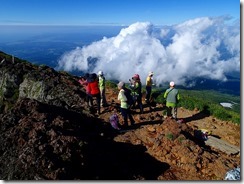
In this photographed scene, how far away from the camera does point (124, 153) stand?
1107 centimetres

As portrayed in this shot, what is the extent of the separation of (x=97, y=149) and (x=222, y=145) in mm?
6027

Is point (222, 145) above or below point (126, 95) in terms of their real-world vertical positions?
below

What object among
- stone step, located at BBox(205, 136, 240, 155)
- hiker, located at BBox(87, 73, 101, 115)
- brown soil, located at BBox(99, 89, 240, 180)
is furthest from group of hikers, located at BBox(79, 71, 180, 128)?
stone step, located at BBox(205, 136, 240, 155)

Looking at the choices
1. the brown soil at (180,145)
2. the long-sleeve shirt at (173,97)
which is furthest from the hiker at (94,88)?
the long-sleeve shirt at (173,97)

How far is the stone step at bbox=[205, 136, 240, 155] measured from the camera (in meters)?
12.8

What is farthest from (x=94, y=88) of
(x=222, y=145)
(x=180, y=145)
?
(x=222, y=145)

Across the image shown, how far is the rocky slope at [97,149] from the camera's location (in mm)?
8891

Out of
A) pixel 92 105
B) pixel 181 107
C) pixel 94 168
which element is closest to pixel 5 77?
pixel 92 105

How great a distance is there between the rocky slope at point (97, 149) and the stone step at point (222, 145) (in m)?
0.32

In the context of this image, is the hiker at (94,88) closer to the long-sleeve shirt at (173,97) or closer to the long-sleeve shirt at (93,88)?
the long-sleeve shirt at (93,88)

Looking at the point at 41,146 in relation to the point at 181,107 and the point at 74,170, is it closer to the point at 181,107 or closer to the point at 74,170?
the point at 74,170

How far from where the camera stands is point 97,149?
1038cm

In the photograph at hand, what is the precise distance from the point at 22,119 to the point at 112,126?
4.10 m

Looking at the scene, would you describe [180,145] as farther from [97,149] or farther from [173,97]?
[173,97]
